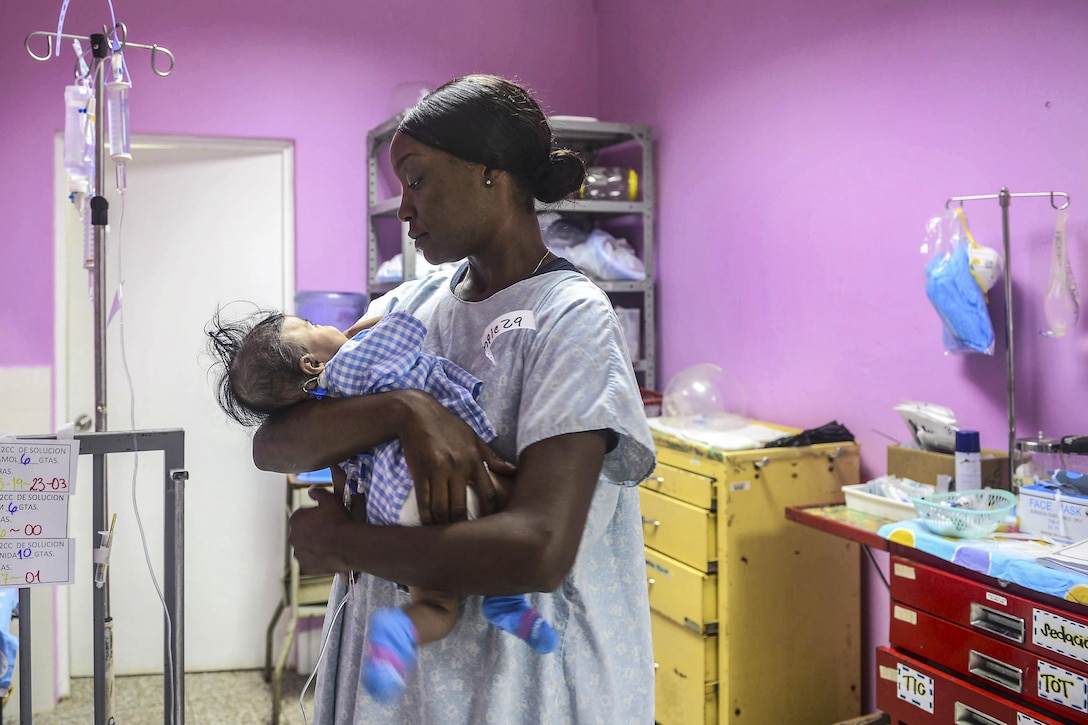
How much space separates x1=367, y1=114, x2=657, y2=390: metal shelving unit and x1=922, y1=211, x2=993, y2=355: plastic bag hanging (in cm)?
151

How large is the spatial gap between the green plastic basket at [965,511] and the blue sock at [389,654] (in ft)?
4.97

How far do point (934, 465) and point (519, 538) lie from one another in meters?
1.84

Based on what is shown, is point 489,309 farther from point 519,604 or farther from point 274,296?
point 274,296

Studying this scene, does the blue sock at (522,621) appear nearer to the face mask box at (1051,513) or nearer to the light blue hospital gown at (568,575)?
the light blue hospital gown at (568,575)

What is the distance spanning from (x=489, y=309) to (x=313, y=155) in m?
2.97

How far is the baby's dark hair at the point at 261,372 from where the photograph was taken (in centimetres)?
116

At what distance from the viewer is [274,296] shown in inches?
150

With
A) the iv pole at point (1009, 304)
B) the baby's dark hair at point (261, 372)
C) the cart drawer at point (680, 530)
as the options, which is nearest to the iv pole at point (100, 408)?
the baby's dark hair at point (261, 372)

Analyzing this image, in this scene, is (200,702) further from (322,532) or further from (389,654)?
(389,654)

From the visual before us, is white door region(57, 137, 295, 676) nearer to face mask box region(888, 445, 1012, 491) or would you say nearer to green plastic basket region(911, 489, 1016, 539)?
face mask box region(888, 445, 1012, 491)

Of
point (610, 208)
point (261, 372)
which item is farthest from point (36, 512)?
point (610, 208)

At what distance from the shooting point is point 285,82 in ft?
12.3

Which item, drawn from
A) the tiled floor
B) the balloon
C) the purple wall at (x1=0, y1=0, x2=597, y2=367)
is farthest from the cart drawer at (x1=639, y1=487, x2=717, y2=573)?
the purple wall at (x1=0, y1=0, x2=597, y2=367)

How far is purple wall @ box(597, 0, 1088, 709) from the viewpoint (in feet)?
7.23
